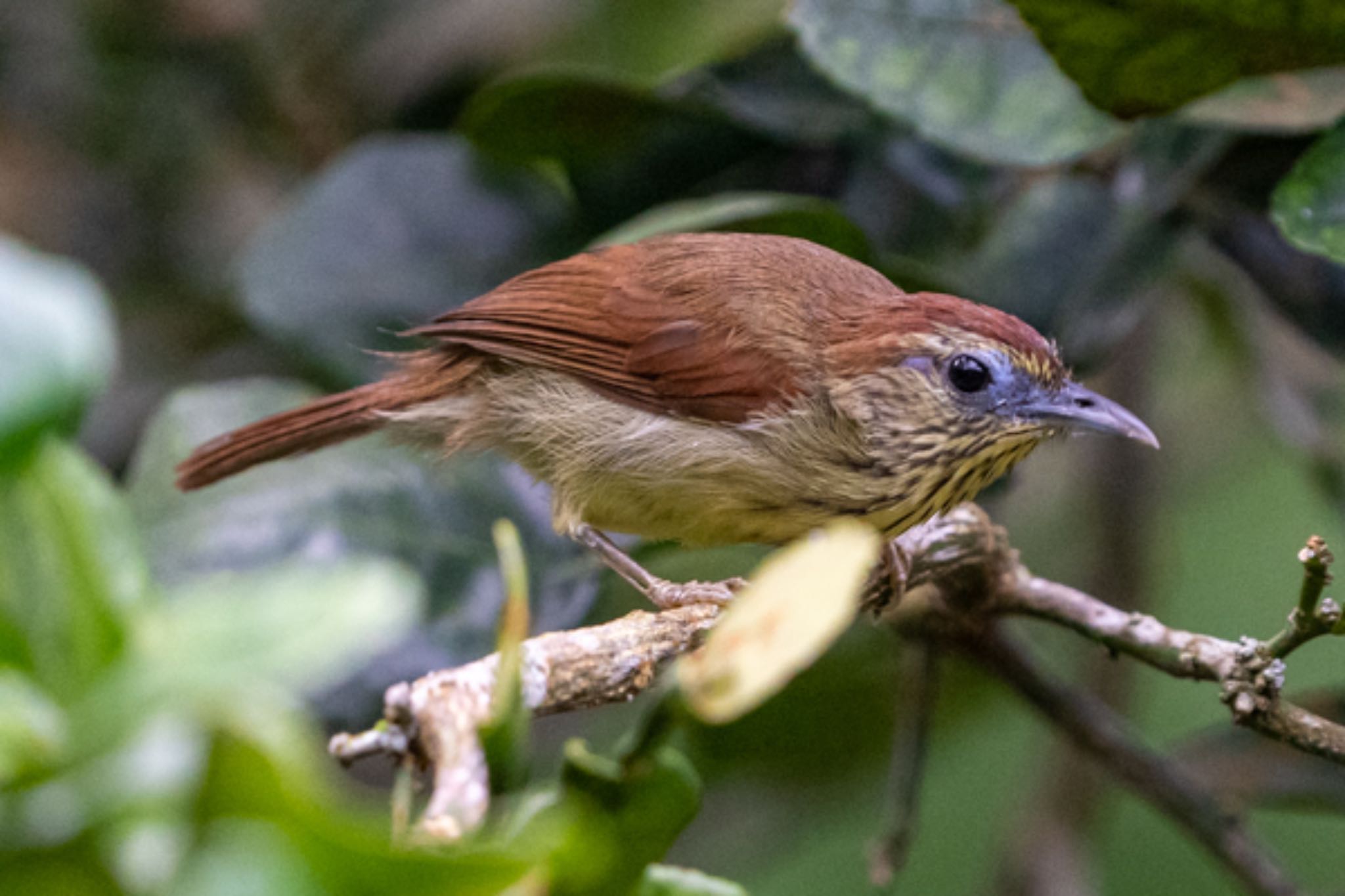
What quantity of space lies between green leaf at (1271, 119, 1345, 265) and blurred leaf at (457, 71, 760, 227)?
1294 mm

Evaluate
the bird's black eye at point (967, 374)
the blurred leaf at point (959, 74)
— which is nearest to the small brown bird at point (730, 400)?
the bird's black eye at point (967, 374)

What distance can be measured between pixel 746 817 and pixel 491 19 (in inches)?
105

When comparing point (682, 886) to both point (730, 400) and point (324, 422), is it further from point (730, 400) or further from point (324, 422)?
point (324, 422)

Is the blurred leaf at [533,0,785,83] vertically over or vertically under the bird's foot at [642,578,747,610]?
Result: over

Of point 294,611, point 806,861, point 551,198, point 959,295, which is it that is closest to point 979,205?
point 959,295

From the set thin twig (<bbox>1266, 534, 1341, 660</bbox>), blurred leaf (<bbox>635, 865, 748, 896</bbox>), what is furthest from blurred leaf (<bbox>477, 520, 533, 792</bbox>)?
thin twig (<bbox>1266, 534, 1341, 660</bbox>)

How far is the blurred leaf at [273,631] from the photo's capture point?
0.82 metres

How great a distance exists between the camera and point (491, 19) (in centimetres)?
443

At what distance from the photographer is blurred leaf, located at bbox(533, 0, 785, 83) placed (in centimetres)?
387

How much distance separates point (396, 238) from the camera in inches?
130

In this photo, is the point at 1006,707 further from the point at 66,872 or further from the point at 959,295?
the point at 66,872

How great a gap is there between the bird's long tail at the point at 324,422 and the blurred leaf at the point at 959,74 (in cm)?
118

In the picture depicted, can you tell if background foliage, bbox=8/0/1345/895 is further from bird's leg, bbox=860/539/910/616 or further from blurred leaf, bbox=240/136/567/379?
bird's leg, bbox=860/539/910/616

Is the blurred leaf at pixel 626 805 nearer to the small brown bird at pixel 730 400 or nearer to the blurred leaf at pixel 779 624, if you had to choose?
the blurred leaf at pixel 779 624
